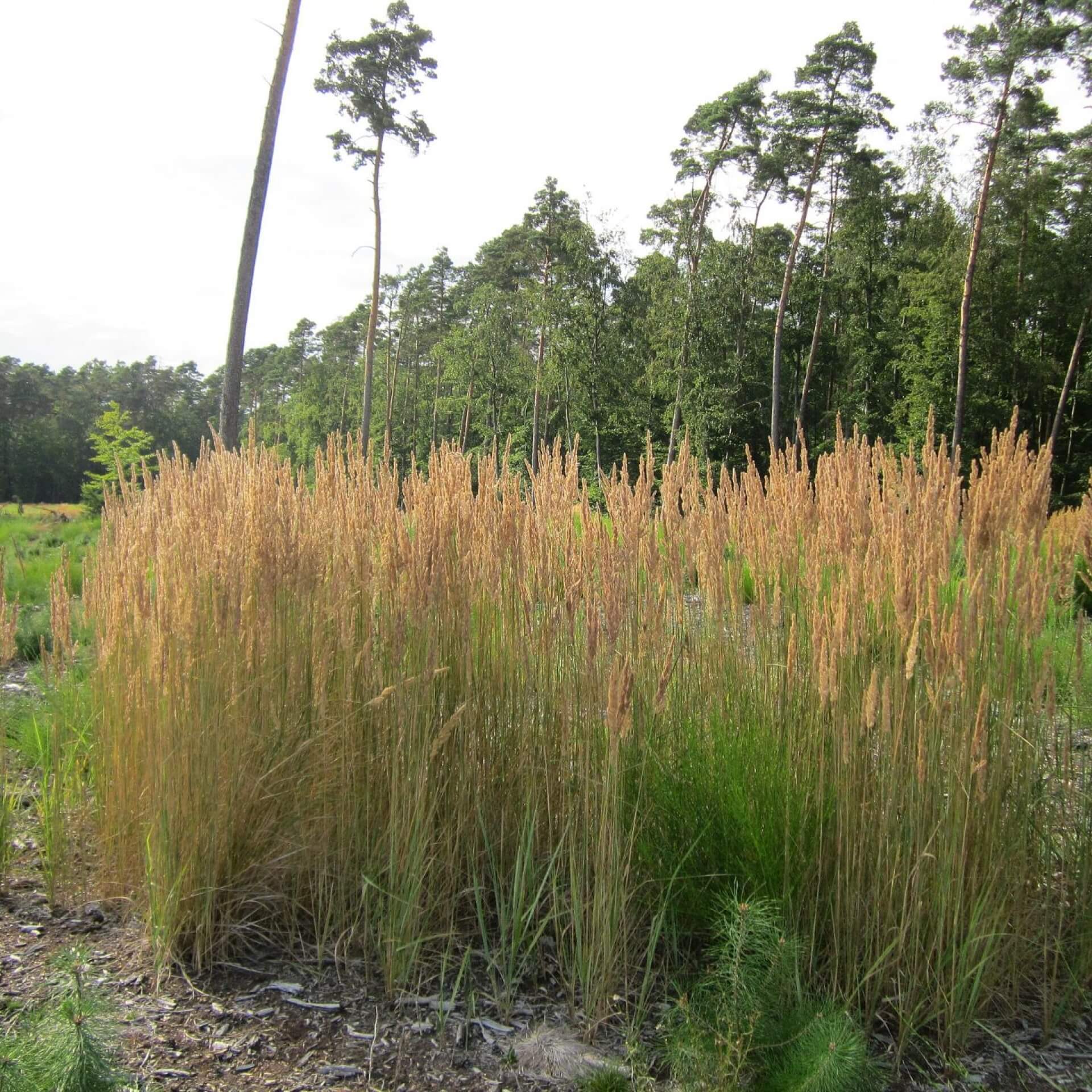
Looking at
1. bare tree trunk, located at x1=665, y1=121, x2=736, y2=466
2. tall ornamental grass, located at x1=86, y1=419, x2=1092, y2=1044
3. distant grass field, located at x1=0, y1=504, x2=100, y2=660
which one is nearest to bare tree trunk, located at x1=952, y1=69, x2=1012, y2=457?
bare tree trunk, located at x1=665, y1=121, x2=736, y2=466

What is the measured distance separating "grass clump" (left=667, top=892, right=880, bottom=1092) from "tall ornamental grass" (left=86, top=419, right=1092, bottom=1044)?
0.13 meters

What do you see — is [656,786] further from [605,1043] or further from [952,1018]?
[952,1018]

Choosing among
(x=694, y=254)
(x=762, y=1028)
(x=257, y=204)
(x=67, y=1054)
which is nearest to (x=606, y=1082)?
(x=762, y=1028)

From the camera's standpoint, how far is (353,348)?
4872 centimetres

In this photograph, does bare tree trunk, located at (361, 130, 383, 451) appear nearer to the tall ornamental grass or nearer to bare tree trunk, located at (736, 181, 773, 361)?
bare tree trunk, located at (736, 181, 773, 361)

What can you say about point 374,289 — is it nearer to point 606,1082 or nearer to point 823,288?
point 823,288

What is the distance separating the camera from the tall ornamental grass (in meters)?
1.88

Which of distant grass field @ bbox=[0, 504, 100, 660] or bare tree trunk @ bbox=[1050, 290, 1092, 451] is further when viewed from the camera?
bare tree trunk @ bbox=[1050, 290, 1092, 451]

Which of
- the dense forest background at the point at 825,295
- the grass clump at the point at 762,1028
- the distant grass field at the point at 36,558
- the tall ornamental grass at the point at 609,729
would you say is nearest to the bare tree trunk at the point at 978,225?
the dense forest background at the point at 825,295

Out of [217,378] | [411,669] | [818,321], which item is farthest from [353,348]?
[411,669]

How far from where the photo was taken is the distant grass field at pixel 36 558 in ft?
19.5

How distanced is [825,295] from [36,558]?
25753 millimetres

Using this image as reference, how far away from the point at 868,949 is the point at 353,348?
164ft

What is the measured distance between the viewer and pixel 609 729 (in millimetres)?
1927
